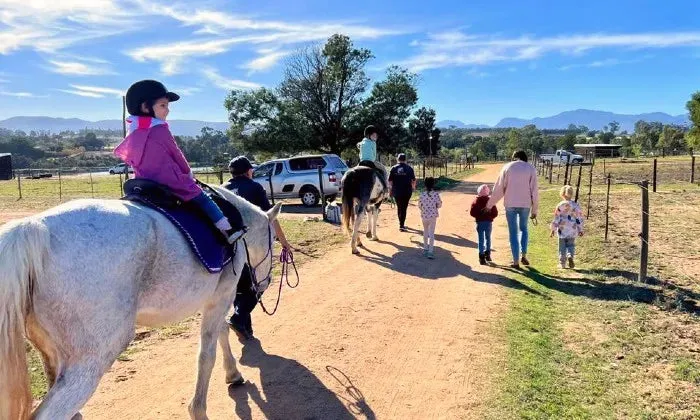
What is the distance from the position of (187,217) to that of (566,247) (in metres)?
7.38

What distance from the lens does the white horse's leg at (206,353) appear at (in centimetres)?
387

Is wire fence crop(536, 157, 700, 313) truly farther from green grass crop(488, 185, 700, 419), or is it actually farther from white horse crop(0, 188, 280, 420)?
white horse crop(0, 188, 280, 420)

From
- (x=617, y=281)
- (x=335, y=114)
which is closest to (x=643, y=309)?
(x=617, y=281)

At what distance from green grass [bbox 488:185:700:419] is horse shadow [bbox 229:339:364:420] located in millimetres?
1376

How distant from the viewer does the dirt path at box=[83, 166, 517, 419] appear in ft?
14.0

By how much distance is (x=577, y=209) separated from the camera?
8.59 metres

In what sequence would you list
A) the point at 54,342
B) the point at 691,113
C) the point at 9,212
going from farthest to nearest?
1. the point at 691,113
2. the point at 9,212
3. the point at 54,342

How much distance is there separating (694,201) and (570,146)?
379 ft

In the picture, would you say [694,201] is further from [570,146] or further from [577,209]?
[570,146]

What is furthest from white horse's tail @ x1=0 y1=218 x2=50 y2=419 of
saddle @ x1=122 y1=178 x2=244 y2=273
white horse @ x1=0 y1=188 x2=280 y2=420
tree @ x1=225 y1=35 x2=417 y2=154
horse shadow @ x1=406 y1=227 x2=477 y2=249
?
tree @ x1=225 y1=35 x2=417 y2=154

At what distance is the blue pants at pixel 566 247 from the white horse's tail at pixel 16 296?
8.20 m

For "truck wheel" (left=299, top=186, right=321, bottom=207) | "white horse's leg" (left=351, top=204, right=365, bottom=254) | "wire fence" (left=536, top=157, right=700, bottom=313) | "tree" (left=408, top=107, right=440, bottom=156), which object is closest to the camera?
"wire fence" (left=536, top=157, right=700, bottom=313)

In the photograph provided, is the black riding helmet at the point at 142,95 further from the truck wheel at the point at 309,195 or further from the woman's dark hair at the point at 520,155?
the truck wheel at the point at 309,195

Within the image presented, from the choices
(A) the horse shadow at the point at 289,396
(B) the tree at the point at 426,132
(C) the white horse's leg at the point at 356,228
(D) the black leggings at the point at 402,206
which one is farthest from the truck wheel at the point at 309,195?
(B) the tree at the point at 426,132
